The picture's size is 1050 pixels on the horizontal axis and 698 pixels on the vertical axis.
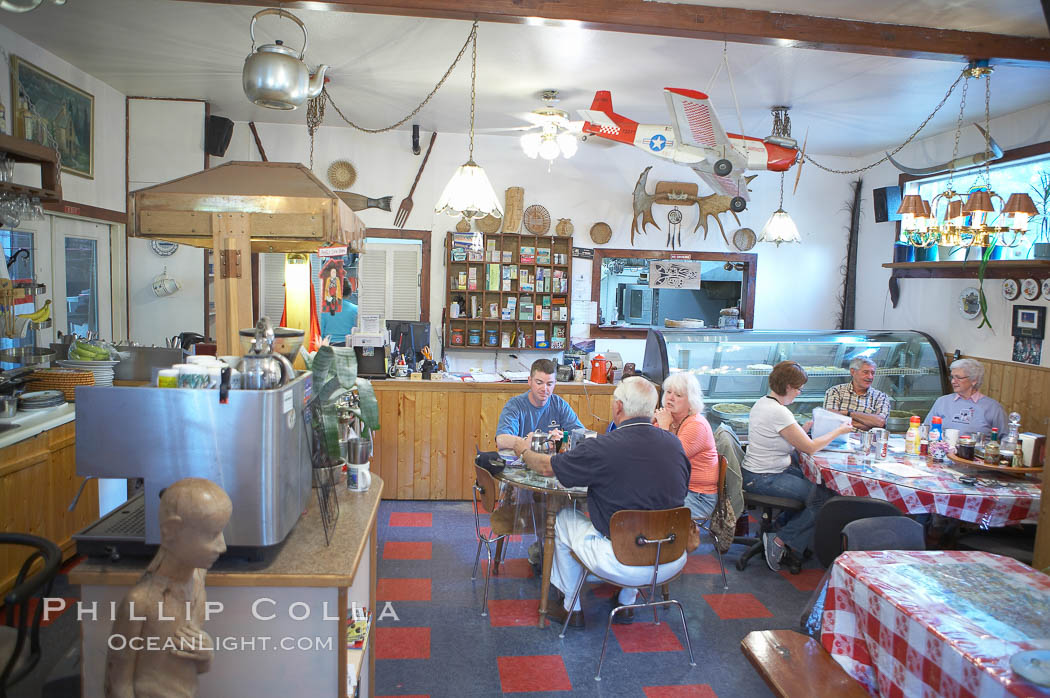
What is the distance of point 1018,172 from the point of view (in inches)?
233

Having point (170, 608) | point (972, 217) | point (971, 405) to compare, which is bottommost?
point (170, 608)

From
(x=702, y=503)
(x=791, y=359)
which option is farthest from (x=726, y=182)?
(x=702, y=503)

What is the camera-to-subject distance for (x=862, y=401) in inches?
199

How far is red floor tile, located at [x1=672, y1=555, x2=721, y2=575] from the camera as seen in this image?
4402 mm

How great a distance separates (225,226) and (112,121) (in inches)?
184

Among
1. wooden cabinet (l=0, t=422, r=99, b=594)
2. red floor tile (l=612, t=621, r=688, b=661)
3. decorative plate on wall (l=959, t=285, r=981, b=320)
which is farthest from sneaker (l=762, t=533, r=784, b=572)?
wooden cabinet (l=0, t=422, r=99, b=594)

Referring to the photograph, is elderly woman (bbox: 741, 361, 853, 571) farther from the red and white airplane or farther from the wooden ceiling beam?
the wooden ceiling beam

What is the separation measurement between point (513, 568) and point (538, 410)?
3.42 feet

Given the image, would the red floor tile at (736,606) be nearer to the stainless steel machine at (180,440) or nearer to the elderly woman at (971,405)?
the elderly woman at (971,405)

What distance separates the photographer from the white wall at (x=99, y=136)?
16.3 feet

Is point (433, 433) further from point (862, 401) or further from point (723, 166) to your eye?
point (862, 401)

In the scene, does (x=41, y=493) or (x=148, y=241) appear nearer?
(x=41, y=493)

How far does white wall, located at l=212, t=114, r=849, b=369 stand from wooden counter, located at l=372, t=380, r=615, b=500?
2.07 meters

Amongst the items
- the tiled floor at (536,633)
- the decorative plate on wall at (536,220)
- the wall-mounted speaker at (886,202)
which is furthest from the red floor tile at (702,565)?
the wall-mounted speaker at (886,202)
